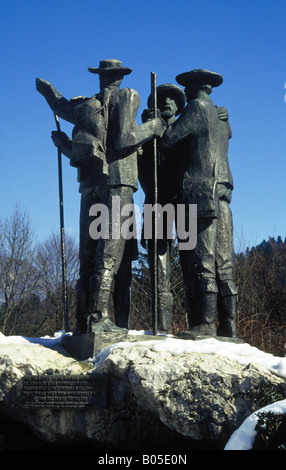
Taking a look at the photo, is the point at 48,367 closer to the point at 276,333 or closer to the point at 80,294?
the point at 80,294

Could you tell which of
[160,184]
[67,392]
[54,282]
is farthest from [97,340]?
[54,282]

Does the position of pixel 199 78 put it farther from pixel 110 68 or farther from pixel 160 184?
pixel 160 184

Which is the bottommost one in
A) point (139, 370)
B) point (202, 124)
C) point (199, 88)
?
point (139, 370)

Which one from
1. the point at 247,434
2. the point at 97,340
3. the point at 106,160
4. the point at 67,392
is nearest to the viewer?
the point at 247,434

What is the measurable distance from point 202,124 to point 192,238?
1.31 meters

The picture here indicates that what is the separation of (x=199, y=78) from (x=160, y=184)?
133 centimetres

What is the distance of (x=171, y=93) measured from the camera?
7738 millimetres

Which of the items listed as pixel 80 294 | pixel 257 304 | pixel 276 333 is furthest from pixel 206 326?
pixel 257 304

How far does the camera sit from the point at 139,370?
548 centimetres

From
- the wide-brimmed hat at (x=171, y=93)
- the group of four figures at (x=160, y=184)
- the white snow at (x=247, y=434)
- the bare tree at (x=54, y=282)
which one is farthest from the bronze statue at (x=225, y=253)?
the bare tree at (x=54, y=282)

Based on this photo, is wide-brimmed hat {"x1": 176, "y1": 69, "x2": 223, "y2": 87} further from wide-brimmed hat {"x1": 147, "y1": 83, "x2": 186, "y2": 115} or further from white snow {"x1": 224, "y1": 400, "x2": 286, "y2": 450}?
white snow {"x1": 224, "y1": 400, "x2": 286, "y2": 450}
